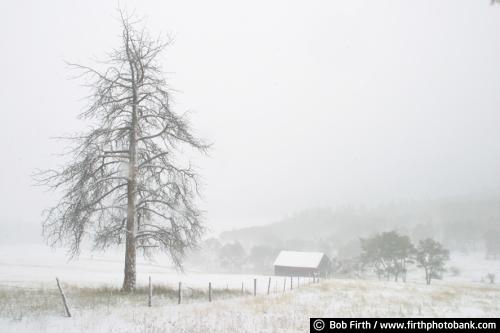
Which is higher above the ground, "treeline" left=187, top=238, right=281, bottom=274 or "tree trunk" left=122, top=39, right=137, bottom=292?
"tree trunk" left=122, top=39, right=137, bottom=292

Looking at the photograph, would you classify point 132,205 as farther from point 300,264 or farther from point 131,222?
point 300,264

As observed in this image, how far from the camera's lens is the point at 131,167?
663 inches

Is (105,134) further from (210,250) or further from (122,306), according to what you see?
(210,250)

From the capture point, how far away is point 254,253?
126 m

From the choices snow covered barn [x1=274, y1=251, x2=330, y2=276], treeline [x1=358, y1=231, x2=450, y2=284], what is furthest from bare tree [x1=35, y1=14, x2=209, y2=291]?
treeline [x1=358, y1=231, x2=450, y2=284]

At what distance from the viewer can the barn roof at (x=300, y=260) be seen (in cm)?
7194

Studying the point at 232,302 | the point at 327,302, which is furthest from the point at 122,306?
the point at 327,302

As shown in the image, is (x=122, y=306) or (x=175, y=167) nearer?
(x=122, y=306)

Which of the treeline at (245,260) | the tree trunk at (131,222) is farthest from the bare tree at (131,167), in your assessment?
the treeline at (245,260)

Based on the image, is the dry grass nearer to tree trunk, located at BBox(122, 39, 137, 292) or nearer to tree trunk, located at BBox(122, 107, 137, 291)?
tree trunk, located at BBox(122, 107, 137, 291)

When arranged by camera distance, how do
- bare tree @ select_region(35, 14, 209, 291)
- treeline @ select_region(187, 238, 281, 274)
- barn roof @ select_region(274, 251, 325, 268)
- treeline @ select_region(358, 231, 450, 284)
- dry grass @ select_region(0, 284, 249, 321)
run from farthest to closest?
treeline @ select_region(187, 238, 281, 274), barn roof @ select_region(274, 251, 325, 268), treeline @ select_region(358, 231, 450, 284), bare tree @ select_region(35, 14, 209, 291), dry grass @ select_region(0, 284, 249, 321)

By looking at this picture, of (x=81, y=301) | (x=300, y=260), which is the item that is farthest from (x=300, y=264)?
(x=81, y=301)

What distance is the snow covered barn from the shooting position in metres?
71.1

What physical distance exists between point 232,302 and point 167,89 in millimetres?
10215
